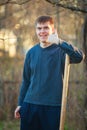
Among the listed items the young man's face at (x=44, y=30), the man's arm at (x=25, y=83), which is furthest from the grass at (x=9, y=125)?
the young man's face at (x=44, y=30)

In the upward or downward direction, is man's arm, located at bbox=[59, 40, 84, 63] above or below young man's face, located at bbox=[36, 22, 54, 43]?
below

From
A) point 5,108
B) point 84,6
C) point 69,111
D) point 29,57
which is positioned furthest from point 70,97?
point 5,108

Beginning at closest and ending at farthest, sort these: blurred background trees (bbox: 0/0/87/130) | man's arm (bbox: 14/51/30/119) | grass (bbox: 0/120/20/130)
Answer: man's arm (bbox: 14/51/30/119)
blurred background trees (bbox: 0/0/87/130)
grass (bbox: 0/120/20/130)

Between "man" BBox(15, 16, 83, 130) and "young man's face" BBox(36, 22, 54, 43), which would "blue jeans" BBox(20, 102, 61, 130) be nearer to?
"man" BBox(15, 16, 83, 130)

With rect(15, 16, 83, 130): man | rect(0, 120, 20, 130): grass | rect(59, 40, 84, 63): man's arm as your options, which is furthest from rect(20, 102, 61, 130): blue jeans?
rect(0, 120, 20, 130): grass

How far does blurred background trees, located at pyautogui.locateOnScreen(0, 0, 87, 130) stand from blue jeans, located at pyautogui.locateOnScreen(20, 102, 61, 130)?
5.24 feet

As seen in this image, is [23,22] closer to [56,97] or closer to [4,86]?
[4,86]

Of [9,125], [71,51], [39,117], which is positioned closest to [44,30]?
[71,51]

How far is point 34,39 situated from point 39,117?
369cm

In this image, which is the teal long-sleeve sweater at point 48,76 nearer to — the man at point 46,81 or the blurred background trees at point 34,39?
the man at point 46,81

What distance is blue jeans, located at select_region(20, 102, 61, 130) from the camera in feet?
17.4

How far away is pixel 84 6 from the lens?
22.2 ft

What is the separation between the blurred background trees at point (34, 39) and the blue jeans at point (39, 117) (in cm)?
160

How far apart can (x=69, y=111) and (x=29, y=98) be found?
2114mm
